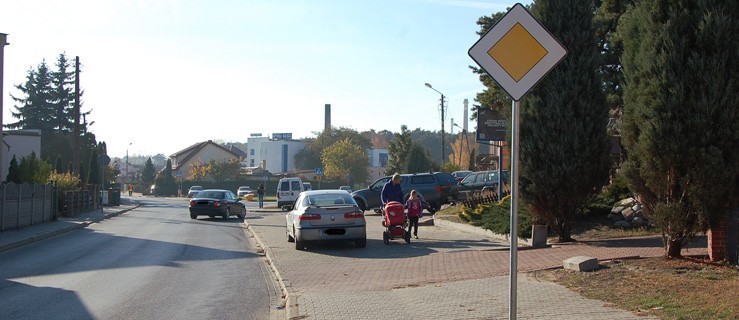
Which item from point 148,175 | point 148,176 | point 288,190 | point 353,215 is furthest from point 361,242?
point 148,175

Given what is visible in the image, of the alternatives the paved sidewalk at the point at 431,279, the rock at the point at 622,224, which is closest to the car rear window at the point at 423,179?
the paved sidewalk at the point at 431,279

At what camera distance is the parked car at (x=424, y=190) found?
32031mm

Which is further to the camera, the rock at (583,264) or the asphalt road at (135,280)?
the rock at (583,264)

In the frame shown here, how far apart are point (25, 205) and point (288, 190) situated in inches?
769

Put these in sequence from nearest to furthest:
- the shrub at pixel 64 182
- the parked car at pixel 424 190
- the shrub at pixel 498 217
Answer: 1. the shrub at pixel 498 217
2. the parked car at pixel 424 190
3. the shrub at pixel 64 182

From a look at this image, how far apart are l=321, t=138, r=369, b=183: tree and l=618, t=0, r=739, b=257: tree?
3328 inches

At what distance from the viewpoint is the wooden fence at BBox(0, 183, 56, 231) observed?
24.4m

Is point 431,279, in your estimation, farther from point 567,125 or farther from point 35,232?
point 35,232

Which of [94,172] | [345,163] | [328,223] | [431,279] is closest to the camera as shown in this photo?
[431,279]

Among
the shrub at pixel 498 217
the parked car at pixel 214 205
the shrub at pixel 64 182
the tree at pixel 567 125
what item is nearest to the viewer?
the tree at pixel 567 125

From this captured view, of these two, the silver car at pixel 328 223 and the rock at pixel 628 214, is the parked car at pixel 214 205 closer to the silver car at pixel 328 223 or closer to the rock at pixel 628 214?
the silver car at pixel 328 223

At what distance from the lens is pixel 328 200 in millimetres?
18219

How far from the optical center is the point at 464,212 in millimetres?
22688

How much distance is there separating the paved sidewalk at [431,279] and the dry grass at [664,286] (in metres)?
0.32
